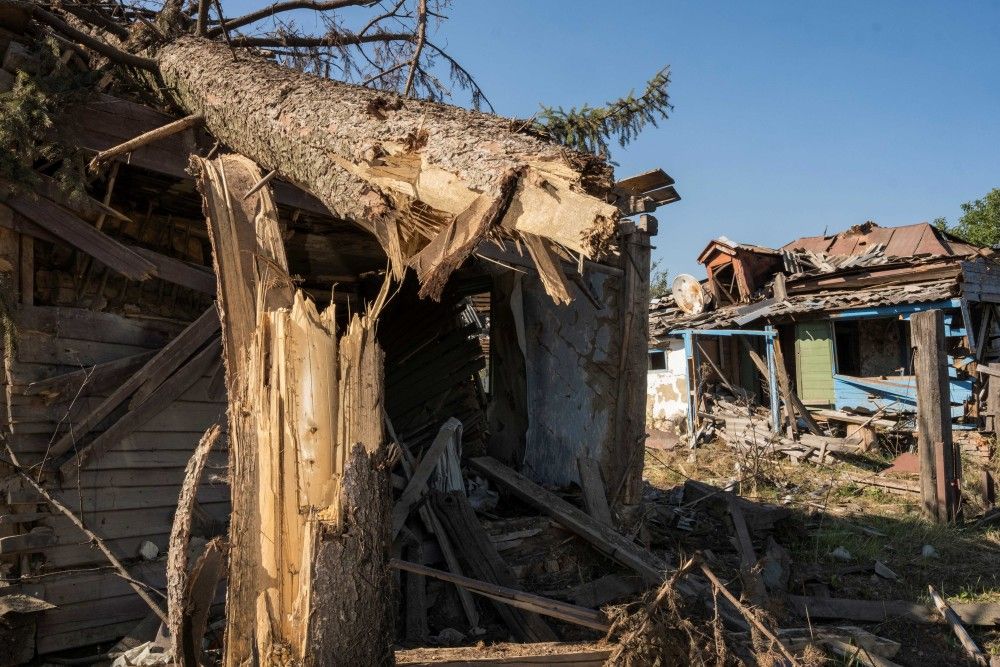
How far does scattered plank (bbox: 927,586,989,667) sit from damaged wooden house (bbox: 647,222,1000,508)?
7018mm

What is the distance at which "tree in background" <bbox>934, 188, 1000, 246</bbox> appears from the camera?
76.1ft

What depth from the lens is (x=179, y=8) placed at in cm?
532

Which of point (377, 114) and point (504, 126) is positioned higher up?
point (377, 114)

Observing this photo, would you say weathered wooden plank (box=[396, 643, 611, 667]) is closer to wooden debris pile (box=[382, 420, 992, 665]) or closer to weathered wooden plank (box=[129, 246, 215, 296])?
wooden debris pile (box=[382, 420, 992, 665])

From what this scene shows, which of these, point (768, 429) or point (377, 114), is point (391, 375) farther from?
point (768, 429)

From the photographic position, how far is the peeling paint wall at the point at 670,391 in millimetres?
18094

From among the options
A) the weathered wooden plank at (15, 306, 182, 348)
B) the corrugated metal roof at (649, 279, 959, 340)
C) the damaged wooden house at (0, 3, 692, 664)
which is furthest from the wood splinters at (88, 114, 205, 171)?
the corrugated metal roof at (649, 279, 959, 340)

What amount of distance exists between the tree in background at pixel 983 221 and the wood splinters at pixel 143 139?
81.1ft

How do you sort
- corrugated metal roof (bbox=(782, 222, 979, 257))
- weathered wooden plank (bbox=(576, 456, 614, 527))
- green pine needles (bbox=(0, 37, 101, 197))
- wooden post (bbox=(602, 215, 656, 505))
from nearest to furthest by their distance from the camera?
1. green pine needles (bbox=(0, 37, 101, 197))
2. weathered wooden plank (bbox=(576, 456, 614, 527))
3. wooden post (bbox=(602, 215, 656, 505))
4. corrugated metal roof (bbox=(782, 222, 979, 257))

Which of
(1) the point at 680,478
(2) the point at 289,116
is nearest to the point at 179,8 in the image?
(2) the point at 289,116

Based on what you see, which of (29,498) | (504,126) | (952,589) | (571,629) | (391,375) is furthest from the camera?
(391,375)

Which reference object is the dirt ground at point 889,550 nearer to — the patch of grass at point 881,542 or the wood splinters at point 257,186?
the patch of grass at point 881,542

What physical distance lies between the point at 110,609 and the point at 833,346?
15265mm

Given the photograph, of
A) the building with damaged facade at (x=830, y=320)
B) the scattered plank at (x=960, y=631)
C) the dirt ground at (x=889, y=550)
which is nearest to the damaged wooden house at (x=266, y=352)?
the dirt ground at (x=889, y=550)
